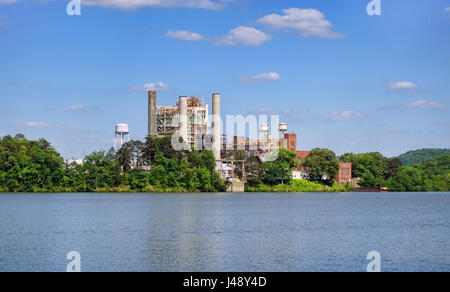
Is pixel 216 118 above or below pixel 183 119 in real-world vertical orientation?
above

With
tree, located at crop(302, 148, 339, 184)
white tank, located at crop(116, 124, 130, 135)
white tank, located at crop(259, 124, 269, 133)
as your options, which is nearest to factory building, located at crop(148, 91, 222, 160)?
white tank, located at crop(116, 124, 130, 135)

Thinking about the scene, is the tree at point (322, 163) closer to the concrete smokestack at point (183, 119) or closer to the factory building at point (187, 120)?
the factory building at point (187, 120)

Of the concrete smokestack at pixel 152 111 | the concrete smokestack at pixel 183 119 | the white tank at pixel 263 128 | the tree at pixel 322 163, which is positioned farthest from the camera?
the white tank at pixel 263 128

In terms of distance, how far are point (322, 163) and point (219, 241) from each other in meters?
112

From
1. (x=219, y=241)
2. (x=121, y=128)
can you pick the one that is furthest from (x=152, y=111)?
(x=219, y=241)

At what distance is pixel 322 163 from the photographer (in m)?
151

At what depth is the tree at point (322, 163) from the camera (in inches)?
5925

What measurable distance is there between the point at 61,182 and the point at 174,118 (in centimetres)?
2998

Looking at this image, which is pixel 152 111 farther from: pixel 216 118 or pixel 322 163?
pixel 322 163

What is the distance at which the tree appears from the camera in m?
150

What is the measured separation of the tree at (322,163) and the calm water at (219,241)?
279 ft

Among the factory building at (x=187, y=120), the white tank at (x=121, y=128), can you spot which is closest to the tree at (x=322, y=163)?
the factory building at (x=187, y=120)
